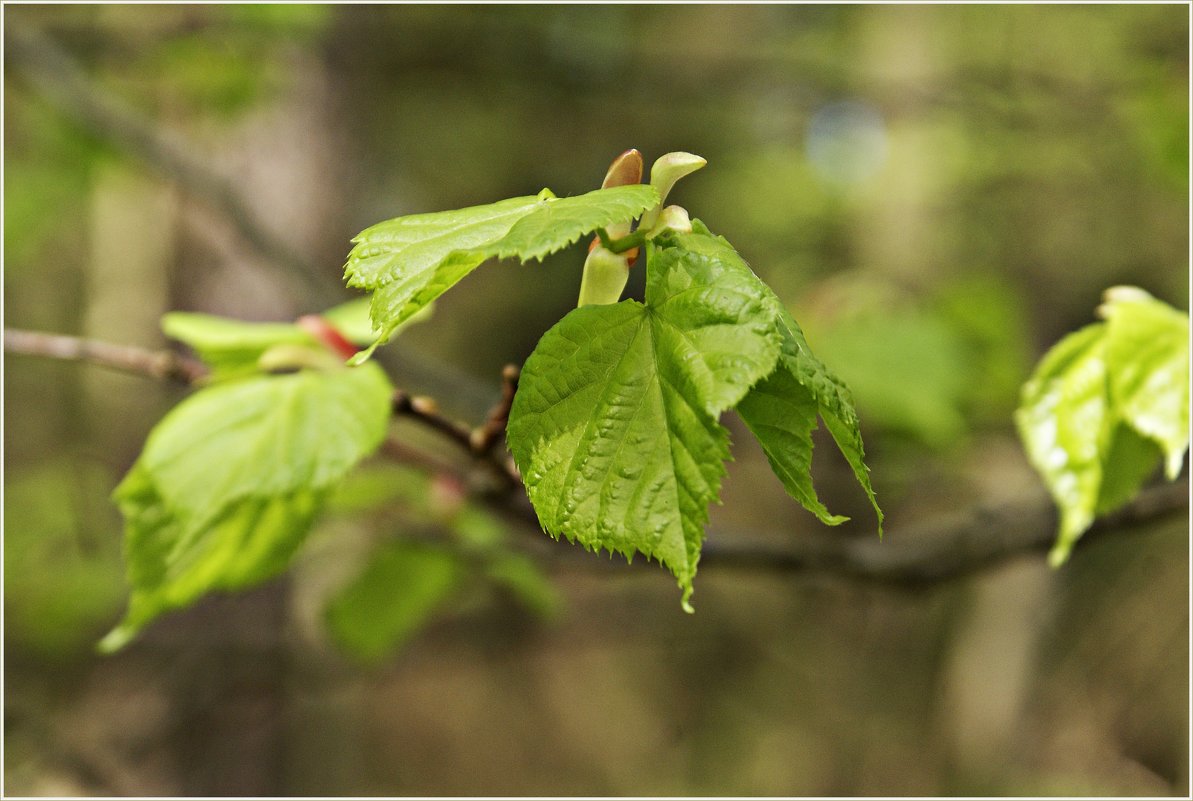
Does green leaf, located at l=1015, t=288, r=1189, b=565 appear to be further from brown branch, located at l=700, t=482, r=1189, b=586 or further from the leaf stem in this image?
the leaf stem

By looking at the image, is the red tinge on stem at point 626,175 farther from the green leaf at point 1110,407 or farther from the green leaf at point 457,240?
the green leaf at point 1110,407

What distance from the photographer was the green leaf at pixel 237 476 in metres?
0.75

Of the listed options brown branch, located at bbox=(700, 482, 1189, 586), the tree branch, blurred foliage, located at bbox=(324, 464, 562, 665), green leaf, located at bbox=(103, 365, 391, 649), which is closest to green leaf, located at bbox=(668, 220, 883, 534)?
green leaf, located at bbox=(103, 365, 391, 649)

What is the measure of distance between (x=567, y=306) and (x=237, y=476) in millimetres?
7514

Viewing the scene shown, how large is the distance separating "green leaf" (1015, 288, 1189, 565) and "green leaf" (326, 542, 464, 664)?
43.0 inches

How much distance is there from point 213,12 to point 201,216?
2.14 ft

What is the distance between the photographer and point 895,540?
137 centimetres

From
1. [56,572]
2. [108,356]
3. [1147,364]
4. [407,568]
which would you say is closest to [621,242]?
[1147,364]

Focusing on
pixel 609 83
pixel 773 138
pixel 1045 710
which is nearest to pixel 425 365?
pixel 609 83

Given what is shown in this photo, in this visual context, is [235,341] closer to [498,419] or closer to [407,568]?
[498,419]

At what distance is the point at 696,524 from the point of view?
463mm

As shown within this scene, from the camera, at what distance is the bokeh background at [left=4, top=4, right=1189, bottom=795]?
7.00 feet

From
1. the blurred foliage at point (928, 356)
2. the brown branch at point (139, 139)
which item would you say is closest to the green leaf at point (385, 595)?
the brown branch at point (139, 139)

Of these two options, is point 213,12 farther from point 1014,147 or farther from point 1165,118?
point 1014,147
